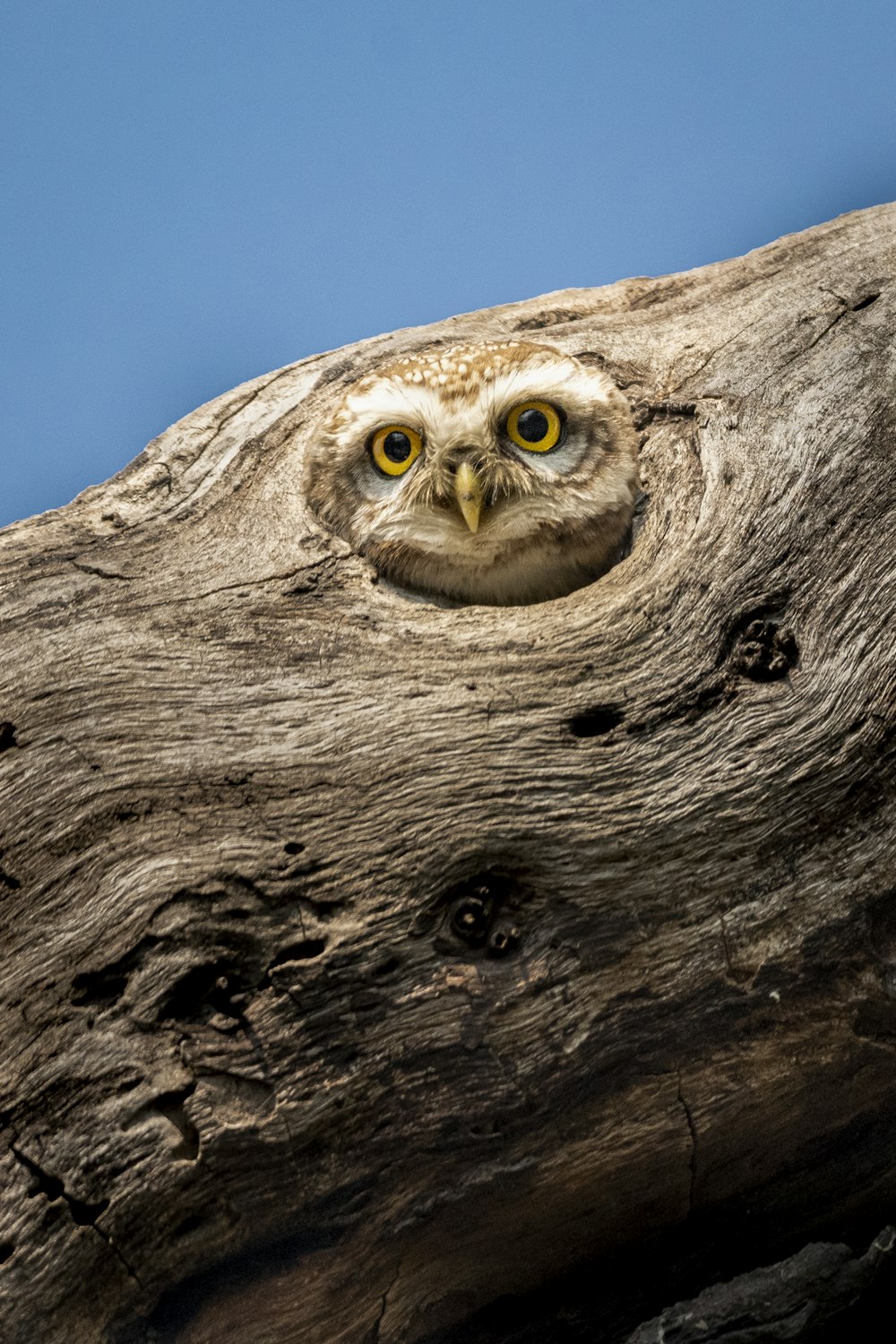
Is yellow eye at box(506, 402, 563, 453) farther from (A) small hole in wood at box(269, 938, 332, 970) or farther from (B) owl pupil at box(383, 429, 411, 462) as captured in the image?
(A) small hole in wood at box(269, 938, 332, 970)

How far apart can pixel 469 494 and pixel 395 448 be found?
1.13ft

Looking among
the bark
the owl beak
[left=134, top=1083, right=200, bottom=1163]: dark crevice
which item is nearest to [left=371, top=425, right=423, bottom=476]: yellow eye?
the owl beak

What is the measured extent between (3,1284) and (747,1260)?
151 centimetres

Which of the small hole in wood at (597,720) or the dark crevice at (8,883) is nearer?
the dark crevice at (8,883)

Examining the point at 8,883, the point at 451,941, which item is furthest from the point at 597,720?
the point at 8,883

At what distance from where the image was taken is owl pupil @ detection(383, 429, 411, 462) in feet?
10.2

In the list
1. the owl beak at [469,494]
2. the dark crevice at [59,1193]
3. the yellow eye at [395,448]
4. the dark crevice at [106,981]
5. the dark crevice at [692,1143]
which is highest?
the yellow eye at [395,448]

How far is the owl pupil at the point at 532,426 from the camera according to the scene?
306 cm

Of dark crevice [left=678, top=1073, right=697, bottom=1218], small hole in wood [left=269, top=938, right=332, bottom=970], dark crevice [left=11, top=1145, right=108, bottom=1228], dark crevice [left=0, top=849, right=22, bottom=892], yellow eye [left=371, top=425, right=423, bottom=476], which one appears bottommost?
dark crevice [left=678, top=1073, right=697, bottom=1218]

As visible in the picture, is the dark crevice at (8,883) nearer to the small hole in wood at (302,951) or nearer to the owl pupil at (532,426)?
the small hole in wood at (302,951)

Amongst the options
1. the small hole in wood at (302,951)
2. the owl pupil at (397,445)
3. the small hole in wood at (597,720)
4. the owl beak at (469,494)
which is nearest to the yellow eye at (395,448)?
the owl pupil at (397,445)

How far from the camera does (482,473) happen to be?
2.95 m

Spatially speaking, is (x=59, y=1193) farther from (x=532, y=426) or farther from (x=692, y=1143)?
(x=532, y=426)

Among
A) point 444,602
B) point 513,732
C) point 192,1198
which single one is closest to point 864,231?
point 444,602
